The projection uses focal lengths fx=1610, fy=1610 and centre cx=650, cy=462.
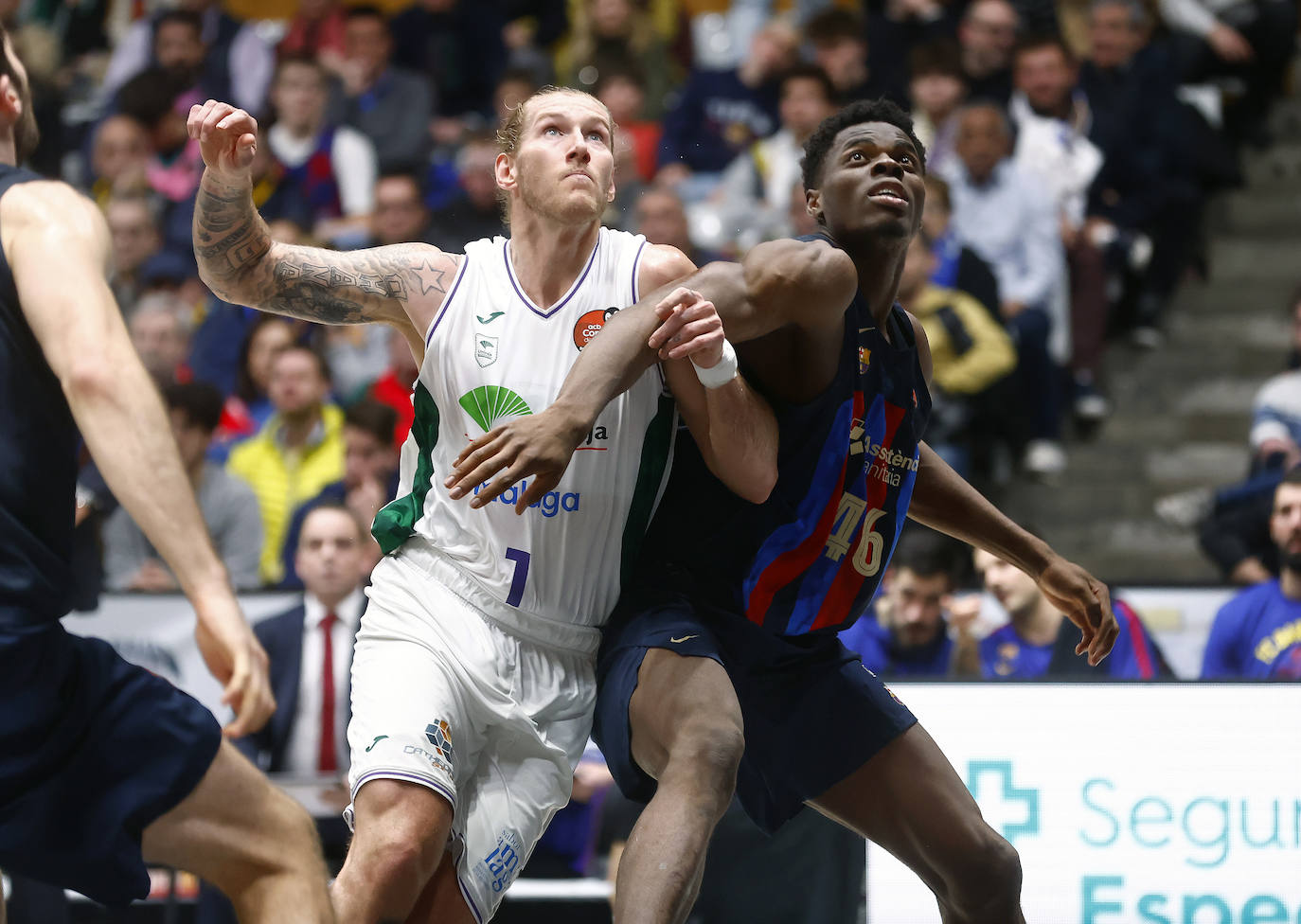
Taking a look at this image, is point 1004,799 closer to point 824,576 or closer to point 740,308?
point 824,576

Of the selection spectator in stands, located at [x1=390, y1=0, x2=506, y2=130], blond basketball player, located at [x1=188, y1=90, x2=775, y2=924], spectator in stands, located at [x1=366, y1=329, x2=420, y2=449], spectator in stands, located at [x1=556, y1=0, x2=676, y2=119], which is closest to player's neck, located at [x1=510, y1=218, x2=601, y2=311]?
blond basketball player, located at [x1=188, y1=90, x2=775, y2=924]

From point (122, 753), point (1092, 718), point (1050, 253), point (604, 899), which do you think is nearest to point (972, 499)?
point (1092, 718)

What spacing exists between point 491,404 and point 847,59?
6.77m

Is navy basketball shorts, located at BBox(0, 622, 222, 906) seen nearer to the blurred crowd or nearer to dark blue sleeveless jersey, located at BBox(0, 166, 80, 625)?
dark blue sleeveless jersey, located at BBox(0, 166, 80, 625)

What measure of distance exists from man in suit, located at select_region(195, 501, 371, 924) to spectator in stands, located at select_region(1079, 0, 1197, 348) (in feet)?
Answer: 17.6

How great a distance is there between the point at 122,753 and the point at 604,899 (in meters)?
2.99

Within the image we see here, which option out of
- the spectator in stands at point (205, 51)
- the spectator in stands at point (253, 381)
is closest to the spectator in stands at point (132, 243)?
the spectator in stands at point (253, 381)

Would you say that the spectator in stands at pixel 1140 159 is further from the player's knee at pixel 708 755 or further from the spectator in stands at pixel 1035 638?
the player's knee at pixel 708 755

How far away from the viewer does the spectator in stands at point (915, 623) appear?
263 inches

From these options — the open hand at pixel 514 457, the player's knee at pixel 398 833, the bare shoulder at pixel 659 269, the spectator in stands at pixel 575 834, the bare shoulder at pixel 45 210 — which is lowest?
the spectator in stands at pixel 575 834

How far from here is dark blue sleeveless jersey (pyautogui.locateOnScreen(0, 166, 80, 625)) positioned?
290 cm

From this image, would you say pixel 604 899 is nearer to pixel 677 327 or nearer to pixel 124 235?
pixel 677 327

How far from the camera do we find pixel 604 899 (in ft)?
18.5

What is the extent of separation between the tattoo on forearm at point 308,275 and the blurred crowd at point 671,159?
363 centimetres
